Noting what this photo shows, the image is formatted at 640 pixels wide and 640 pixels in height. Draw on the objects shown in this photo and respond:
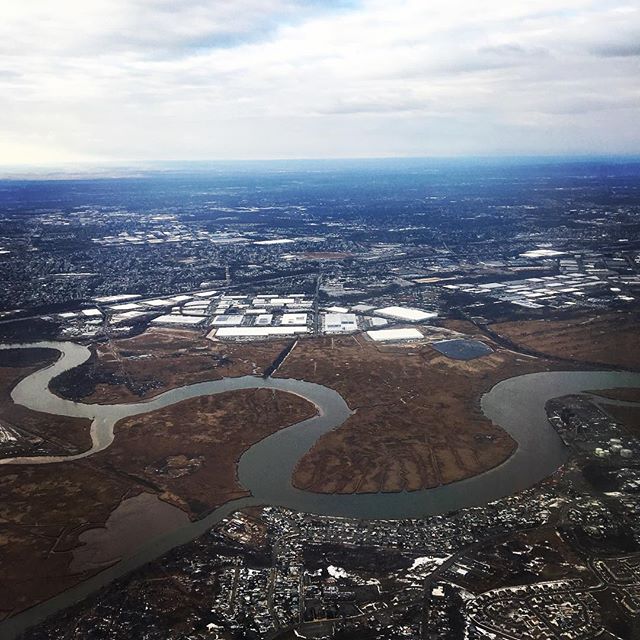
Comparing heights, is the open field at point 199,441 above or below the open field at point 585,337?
below

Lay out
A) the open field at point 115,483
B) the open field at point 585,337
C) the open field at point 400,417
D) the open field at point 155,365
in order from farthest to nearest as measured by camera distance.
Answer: the open field at point 585,337, the open field at point 155,365, the open field at point 400,417, the open field at point 115,483

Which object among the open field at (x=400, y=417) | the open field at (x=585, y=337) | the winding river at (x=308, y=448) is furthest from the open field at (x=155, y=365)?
the open field at (x=585, y=337)

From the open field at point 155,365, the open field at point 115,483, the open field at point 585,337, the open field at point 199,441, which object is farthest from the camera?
the open field at point 585,337

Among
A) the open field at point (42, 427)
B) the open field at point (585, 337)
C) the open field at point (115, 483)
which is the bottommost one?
the open field at point (115, 483)

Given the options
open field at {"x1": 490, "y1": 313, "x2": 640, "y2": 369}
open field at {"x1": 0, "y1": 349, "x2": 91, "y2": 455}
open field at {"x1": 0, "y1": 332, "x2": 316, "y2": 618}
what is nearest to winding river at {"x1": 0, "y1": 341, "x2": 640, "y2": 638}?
open field at {"x1": 0, "y1": 349, "x2": 91, "y2": 455}

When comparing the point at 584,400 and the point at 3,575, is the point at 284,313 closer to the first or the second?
the point at 584,400

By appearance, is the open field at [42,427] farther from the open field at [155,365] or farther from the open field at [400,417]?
the open field at [400,417]

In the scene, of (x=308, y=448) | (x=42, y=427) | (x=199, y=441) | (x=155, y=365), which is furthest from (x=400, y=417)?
(x=42, y=427)

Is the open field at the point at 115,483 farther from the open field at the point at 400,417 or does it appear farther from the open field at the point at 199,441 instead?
the open field at the point at 400,417

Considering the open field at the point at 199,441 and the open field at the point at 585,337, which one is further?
the open field at the point at 585,337
